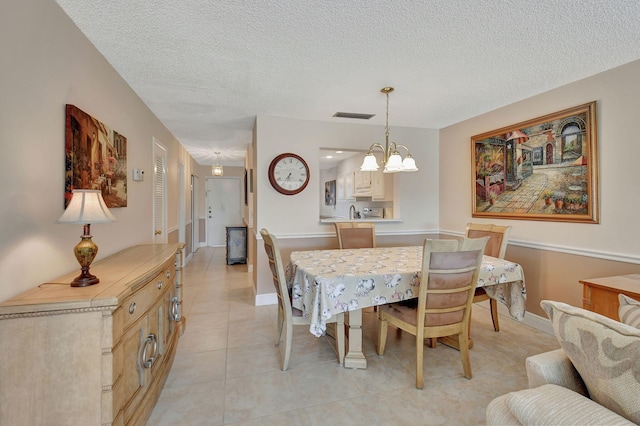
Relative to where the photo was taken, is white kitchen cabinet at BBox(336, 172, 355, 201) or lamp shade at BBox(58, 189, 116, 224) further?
white kitchen cabinet at BBox(336, 172, 355, 201)

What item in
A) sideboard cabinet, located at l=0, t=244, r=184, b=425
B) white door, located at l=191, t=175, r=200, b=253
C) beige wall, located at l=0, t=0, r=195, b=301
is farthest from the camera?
white door, located at l=191, t=175, r=200, b=253

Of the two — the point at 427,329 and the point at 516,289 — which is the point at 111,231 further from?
the point at 516,289

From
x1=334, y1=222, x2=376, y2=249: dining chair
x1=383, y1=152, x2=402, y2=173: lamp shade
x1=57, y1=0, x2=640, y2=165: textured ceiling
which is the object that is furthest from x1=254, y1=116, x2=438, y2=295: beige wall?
x1=383, y1=152, x2=402, y2=173: lamp shade

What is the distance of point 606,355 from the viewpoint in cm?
77

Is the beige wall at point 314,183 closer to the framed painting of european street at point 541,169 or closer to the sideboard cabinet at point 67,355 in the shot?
the framed painting of european street at point 541,169

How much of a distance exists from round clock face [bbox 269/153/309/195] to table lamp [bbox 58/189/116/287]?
2.19 meters

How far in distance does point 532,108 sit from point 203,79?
126 inches

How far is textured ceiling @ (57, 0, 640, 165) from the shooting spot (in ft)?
5.32

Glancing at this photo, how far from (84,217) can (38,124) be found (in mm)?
564

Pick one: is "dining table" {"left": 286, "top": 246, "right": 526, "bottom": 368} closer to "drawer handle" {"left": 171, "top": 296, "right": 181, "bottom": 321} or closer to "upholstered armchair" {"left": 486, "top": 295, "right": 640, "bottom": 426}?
"drawer handle" {"left": 171, "top": 296, "right": 181, "bottom": 321}

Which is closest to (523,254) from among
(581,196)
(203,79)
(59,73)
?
(581,196)

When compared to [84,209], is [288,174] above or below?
above

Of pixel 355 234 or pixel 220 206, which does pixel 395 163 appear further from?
pixel 220 206

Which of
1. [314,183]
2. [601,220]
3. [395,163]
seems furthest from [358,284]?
[601,220]
